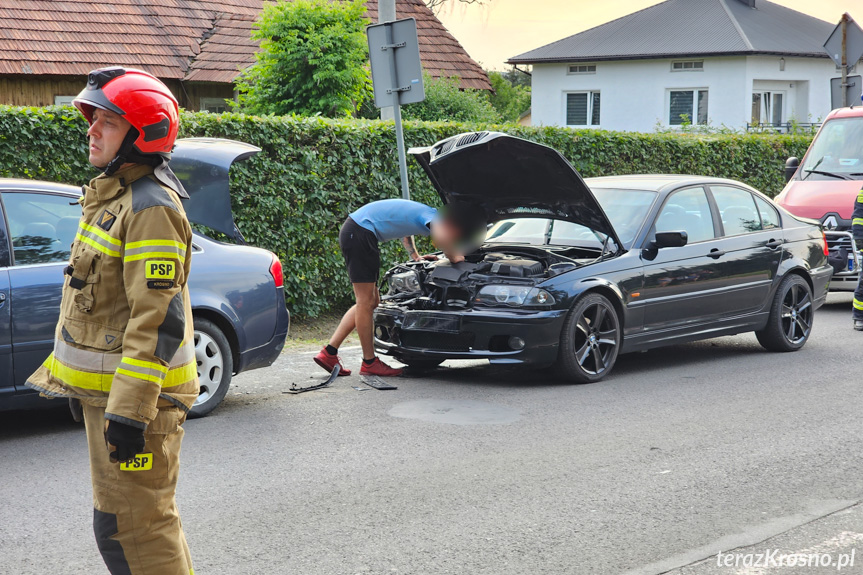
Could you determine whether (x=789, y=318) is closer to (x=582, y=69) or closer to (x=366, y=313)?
(x=366, y=313)

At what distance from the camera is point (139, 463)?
120 inches

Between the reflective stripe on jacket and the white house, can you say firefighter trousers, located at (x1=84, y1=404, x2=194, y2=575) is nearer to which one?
the reflective stripe on jacket

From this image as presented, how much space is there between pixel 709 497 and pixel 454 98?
17.5 m

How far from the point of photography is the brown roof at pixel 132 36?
18719mm

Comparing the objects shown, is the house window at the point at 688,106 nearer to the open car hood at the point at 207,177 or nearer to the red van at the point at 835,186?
the red van at the point at 835,186

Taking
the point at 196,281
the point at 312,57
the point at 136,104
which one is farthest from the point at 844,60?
the point at 136,104

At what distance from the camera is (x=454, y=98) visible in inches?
862

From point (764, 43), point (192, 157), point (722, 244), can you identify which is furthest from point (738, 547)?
point (764, 43)

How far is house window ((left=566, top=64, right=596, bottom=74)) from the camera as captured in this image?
3975 centimetres

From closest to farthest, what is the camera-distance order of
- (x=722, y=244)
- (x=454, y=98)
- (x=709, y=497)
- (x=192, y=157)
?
(x=709, y=497) → (x=192, y=157) → (x=722, y=244) → (x=454, y=98)

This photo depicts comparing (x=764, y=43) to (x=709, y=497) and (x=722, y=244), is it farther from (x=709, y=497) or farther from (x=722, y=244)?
(x=709, y=497)

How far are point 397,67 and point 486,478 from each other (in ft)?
20.4

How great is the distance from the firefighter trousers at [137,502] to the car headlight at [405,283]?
17.0ft

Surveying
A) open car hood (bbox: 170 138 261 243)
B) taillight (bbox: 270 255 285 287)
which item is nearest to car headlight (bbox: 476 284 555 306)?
taillight (bbox: 270 255 285 287)
